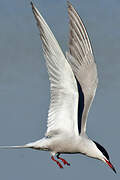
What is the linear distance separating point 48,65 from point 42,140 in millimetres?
2002

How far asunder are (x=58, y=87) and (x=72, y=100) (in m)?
0.46

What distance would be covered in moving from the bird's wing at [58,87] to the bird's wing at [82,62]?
13.8 inches

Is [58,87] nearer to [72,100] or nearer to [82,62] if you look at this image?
[72,100]

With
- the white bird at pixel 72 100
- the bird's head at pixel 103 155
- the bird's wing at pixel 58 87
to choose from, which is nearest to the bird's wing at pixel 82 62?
the white bird at pixel 72 100

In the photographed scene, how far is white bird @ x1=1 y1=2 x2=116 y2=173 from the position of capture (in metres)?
11.7

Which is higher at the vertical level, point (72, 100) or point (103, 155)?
point (72, 100)

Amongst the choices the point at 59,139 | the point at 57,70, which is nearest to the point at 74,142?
the point at 59,139

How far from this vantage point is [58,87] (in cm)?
1184

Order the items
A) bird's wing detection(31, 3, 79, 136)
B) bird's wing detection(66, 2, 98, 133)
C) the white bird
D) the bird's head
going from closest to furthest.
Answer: bird's wing detection(31, 3, 79, 136) → the white bird → bird's wing detection(66, 2, 98, 133) → the bird's head

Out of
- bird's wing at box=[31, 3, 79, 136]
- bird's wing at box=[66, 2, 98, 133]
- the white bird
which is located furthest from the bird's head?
bird's wing at box=[31, 3, 79, 136]

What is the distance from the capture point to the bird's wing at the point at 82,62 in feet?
39.6

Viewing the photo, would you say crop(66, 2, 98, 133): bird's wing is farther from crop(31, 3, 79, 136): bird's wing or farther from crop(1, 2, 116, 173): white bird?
crop(31, 3, 79, 136): bird's wing

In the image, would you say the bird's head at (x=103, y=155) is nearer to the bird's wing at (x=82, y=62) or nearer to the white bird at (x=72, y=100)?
the white bird at (x=72, y=100)

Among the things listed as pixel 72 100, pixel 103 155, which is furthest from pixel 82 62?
pixel 103 155
